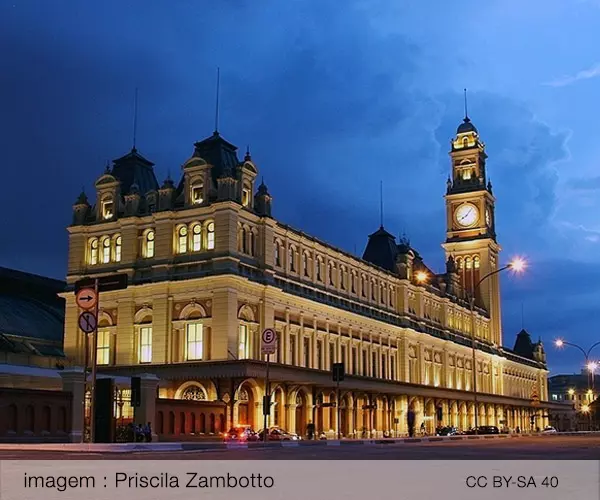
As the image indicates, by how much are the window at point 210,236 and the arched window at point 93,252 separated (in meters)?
10.9

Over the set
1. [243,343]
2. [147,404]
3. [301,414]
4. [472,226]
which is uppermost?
[472,226]

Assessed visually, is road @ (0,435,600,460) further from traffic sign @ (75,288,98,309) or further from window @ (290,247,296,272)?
window @ (290,247,296,272)

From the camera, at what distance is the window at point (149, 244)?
66812 millimetres

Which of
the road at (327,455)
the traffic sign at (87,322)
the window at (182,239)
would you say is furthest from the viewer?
the window at (182,239)

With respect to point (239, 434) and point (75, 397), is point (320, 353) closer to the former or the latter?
point (239, 434)

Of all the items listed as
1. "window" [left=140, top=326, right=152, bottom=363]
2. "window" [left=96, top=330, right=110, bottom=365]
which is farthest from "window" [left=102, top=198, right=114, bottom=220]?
"window" [left=140, top=326, right=152, bottom=363]

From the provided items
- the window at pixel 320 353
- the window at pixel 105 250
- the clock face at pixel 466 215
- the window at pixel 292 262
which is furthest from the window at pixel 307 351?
the clock face at pixel 466 215

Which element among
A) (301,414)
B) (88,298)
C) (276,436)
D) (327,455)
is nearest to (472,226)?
(301,414)

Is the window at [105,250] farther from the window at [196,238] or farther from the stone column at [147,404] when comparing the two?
the stone column at [147,404]

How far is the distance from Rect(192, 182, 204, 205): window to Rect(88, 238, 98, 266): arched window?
982 cm

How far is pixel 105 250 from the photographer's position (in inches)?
2719

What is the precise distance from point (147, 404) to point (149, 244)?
23.8 m

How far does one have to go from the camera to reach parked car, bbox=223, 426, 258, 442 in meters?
51.9
